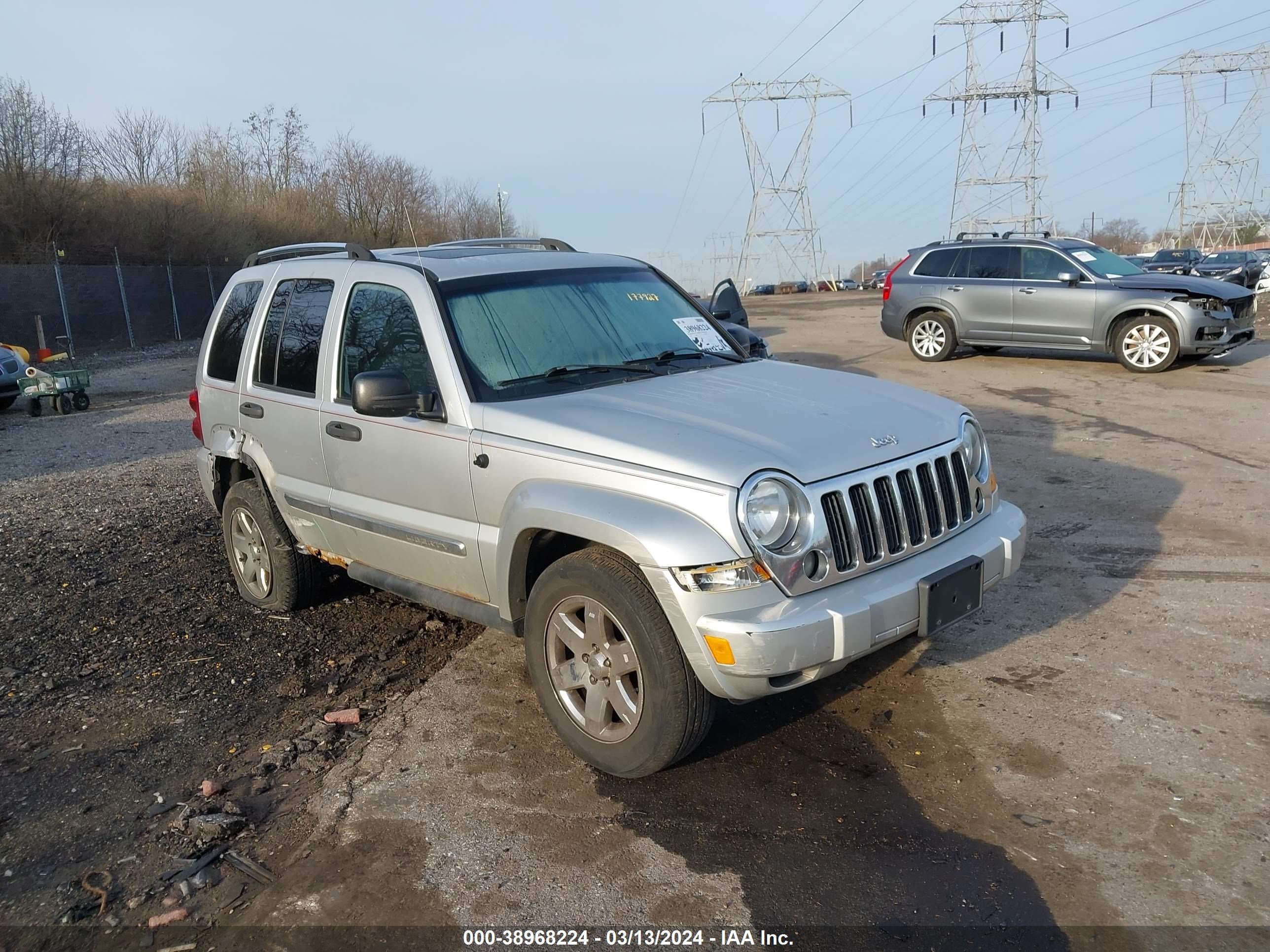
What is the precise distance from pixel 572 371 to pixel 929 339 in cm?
1239

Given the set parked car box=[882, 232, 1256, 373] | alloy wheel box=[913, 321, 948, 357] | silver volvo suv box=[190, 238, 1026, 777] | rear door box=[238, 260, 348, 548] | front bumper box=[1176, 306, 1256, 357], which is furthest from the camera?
alloy wheel box=[913, 321, 948, 357]

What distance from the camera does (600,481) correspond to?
12.0ft

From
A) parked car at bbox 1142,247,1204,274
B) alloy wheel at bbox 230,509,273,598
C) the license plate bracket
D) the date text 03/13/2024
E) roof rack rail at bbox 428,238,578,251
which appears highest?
roof rack rail at bbox 428,238,578,251

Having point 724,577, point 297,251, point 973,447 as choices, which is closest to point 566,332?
point 724,577

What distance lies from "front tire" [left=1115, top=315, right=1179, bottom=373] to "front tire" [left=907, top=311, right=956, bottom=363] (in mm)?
2461

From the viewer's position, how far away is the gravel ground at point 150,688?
3580mm

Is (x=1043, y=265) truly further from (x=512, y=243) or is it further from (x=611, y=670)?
(x=611, y=670)

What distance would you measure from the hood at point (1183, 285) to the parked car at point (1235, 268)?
1296cm

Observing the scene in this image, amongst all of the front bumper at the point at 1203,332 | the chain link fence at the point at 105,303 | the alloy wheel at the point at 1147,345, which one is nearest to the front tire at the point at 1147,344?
the alloy wheel at the point at 1147,345

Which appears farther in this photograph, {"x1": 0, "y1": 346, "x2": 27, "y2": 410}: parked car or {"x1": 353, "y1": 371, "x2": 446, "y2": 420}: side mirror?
{"x1": 0, "y1": 346, "x2": 27, "y2": 410}: parked car

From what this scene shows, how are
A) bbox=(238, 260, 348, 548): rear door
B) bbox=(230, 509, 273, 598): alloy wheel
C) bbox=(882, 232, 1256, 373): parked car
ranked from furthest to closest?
bbox=(882, 232, 1256, 373): parked car
bbox=(230, 509, 273, 598): alloy wheel
bbox=(238, 260, 348, 548): rear door

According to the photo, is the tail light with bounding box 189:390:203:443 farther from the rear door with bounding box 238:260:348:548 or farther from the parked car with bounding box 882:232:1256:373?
the parked car with bounding box 882:232:1256:373

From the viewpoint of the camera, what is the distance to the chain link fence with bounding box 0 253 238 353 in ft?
79.7

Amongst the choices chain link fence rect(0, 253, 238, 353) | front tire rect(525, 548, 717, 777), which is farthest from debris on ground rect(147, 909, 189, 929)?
chain link fence rect(0, 253, 238, 353)
